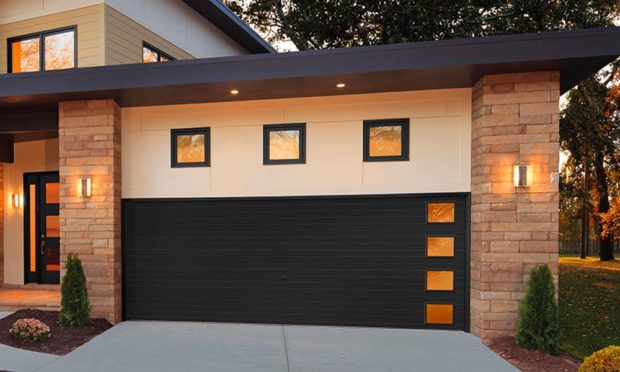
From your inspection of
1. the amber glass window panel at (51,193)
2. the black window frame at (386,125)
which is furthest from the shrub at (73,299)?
the black window frame at (386,125)

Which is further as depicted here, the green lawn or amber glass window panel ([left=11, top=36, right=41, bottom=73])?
amber glass window panel ([left=11, top=36, right=41, bottom=73])

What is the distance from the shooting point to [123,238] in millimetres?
7098

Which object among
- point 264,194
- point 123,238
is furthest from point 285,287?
point 123,238


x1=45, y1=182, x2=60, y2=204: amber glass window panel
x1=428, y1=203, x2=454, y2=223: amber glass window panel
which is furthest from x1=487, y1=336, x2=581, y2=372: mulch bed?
x1=45, y1=182, x2=60, y2=204: amber glass window panel

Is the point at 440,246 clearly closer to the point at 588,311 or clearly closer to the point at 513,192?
the point at 513,192

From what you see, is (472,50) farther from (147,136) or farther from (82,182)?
(82,182)

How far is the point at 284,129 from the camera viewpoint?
6.82 meters

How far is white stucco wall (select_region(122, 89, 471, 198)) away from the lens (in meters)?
6.42

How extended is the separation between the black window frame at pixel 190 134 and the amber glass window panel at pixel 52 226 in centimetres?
415

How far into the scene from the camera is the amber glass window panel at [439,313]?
6.43 m

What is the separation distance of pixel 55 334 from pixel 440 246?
6.19 metres

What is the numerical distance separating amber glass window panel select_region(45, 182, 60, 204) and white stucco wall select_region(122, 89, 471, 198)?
10.8 ft

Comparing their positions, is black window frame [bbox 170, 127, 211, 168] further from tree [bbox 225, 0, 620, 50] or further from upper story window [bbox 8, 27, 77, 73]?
tree [bbox 225, 0, 620, 50]

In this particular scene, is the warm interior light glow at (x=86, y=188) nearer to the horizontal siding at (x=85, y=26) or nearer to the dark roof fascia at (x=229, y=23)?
the horizontal siding at (x=85, y=26)
